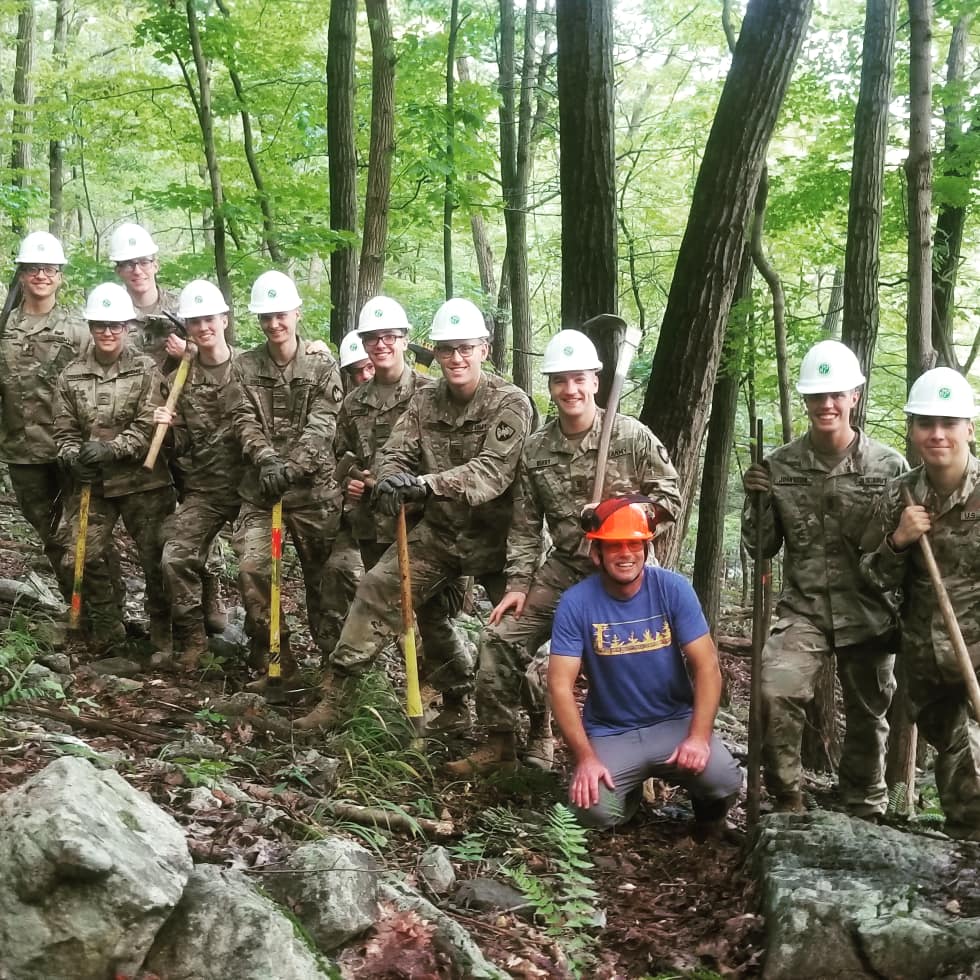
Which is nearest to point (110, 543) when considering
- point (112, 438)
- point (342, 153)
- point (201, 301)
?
point (112, 438)

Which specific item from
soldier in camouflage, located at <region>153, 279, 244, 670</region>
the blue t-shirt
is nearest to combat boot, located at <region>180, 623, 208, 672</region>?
soldier in camouflage, located at <region>153, 279, 244, 670</region>

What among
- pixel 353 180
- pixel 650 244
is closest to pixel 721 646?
pixel 353 180

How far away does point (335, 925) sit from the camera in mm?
3229

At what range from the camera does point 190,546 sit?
6.84m

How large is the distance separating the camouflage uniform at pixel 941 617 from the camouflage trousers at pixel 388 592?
232 cm

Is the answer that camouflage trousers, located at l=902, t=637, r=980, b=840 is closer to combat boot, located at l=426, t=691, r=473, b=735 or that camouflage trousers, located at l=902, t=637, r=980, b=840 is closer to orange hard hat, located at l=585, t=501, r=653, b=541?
orange hard hat, located at l=585, t=501, r=653, b=541

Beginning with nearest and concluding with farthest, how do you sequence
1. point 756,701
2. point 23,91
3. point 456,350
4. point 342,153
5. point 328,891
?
point 328,891, point 756,701, point 456,350, point 342,153, point 23,91

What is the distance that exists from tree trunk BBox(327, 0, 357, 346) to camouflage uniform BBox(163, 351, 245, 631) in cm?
295

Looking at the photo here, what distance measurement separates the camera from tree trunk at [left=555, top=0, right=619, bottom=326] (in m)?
6.16

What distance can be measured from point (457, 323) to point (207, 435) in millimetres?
2274

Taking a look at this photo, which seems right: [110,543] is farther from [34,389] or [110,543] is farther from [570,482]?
[570,482]

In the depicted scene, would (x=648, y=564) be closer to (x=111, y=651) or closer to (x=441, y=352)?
(x=441, y=352)

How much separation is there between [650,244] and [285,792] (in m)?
15.9

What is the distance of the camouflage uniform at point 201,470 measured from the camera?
6.89 meters
